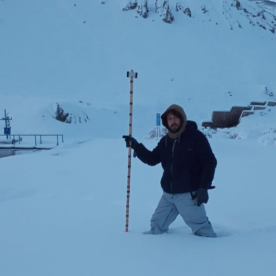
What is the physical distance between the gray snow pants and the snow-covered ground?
136 millimetres

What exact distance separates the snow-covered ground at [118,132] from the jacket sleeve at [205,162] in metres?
0.64

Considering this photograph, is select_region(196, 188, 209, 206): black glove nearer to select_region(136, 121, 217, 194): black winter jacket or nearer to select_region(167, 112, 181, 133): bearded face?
select_region(136, 121, 217, 194): black winter jacket

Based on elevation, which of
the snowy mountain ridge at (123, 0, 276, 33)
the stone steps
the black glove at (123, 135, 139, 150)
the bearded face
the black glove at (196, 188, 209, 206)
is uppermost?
the snowy mountain ridge at (123, 0, 276, 33)

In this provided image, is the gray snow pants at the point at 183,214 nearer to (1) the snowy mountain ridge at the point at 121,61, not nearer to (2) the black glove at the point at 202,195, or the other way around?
(2) the black glove at the point at 202,195

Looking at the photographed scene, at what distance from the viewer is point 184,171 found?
Result: 3738 millimetres

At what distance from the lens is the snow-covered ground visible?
11.5ft

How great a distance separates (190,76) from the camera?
124 feet

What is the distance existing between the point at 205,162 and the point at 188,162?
182 millimetres

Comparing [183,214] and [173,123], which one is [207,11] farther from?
[183,214]

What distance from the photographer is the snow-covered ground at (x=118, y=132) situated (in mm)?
3500

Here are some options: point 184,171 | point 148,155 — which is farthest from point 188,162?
point 148,155

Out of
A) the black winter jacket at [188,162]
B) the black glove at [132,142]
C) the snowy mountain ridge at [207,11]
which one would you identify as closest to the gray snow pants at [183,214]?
the black winter jacket at [188,162]

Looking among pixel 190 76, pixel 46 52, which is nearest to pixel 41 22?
pixel 46 52

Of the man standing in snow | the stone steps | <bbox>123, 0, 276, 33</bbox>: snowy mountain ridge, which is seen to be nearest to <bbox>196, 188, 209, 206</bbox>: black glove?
the man standing in snow
